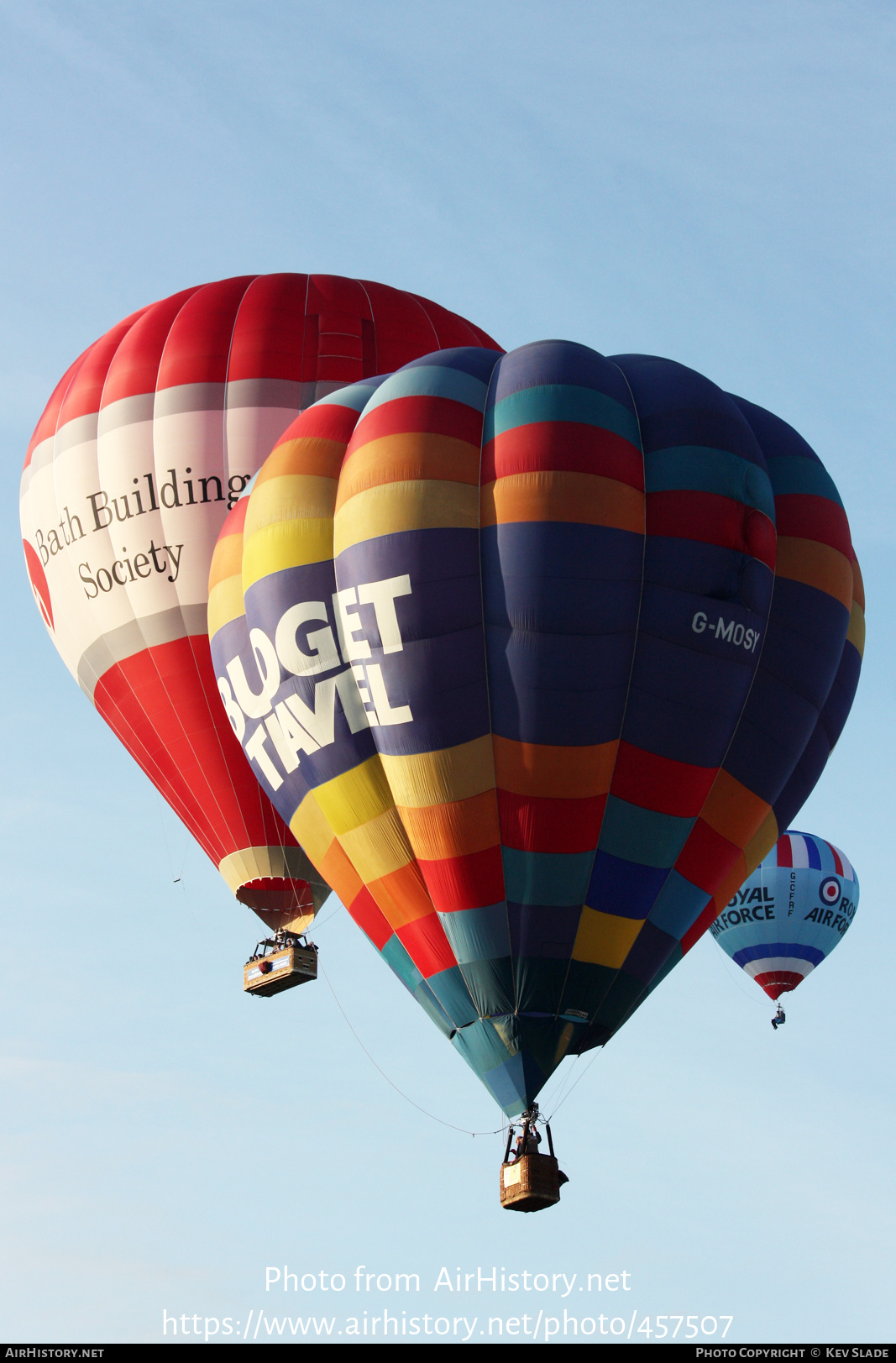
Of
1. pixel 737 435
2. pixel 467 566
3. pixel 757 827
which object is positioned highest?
pixel 737 435

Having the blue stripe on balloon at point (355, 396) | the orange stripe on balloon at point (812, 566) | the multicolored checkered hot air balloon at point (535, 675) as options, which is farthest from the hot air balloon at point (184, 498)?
the orange stripe on balloon at point (812, 566)

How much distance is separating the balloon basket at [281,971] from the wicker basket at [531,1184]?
4.23m

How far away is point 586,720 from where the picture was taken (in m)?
16.8

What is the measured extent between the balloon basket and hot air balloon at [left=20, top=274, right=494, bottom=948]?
60 cm

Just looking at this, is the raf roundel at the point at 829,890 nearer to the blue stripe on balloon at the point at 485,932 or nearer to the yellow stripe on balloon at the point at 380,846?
the yellow stripe on balloon at the point at 380,846

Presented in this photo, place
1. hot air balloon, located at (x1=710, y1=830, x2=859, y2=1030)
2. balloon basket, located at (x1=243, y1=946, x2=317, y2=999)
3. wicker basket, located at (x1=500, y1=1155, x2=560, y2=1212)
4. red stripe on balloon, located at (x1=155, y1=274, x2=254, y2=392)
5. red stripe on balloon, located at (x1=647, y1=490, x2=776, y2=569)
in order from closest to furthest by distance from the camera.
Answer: wicker basket, located at (x1=500, y1=1155, x2=560, y2=1212) < red stripe on balloon, located at (x1=647, y1=490, x2=776, y2=569) < balloon basket, located at (x1=243, y1=946, x2=317, y2=999) < red stripe on balloon, located at (x1=155, y1=274, x2=254, y2=392) < hot air balloon, located at (x1=710, y1=830, x2=859, y2=1030)

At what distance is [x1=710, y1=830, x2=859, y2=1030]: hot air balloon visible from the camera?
33.8 meters

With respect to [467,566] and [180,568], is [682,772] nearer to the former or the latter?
[467,566]

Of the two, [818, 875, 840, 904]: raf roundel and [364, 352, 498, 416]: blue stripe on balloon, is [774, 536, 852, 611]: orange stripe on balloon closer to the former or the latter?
[364, 352, 498, 416]: blue stripe on balloon

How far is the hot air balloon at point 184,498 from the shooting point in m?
21.1

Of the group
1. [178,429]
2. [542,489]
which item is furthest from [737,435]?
[178,429]

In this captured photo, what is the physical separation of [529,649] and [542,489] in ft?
4.47

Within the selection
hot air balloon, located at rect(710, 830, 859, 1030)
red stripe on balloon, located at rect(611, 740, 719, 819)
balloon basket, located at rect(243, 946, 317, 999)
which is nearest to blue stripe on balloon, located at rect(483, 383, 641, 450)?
red stripe on balloon, located at rect(611, 740, 719, 819)

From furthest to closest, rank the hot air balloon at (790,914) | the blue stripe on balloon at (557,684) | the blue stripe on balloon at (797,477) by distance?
1. the hot air balloon at (790,914)
2. the blue stripe on balloon at (797,477)
3. the blue stripe on balloon at (557,684)
